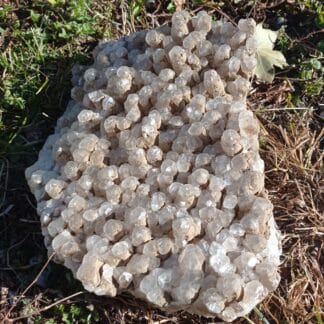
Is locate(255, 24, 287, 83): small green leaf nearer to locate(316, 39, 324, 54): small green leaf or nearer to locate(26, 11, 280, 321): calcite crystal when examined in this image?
locate(316, 39, 324, 54): small green leaf

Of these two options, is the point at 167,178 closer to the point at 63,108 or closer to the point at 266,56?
the point at 63,108

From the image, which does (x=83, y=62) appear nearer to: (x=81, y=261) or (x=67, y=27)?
(x=67, y=27)

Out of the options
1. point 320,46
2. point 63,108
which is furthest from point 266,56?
point 63,108

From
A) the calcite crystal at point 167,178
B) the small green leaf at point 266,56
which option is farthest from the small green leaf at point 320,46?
the calcite crystal at point 167,178

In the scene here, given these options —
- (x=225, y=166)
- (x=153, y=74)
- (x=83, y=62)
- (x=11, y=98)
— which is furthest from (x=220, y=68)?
(x=11, y=98)

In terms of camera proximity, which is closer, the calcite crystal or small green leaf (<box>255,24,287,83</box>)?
the calcite crystal

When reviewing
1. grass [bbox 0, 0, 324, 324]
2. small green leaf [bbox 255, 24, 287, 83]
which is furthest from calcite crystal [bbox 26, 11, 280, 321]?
small green leaf [bbox 255, 24, 287, 83]
